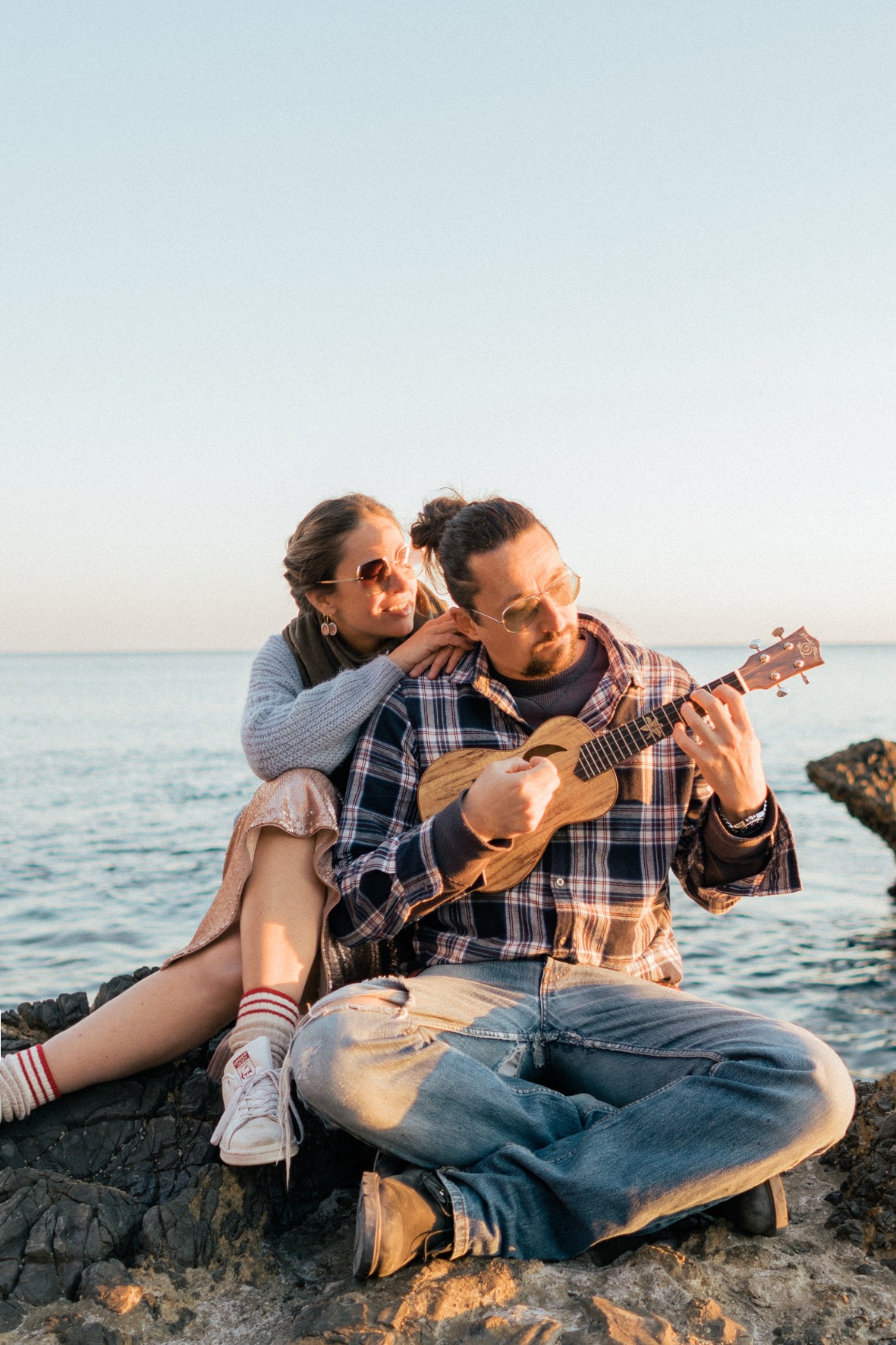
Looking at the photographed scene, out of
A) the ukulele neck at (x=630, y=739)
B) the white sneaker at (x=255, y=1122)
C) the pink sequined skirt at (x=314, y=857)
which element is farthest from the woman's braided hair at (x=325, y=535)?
the white sneaker at (x=255, y=1122)

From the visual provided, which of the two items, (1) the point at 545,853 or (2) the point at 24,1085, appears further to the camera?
(1) the point at 545,853

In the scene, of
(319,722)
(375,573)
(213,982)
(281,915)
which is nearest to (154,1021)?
(213,982)

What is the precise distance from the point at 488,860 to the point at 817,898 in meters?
8.84

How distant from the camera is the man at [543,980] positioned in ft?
9.04

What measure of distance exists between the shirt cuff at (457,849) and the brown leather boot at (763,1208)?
1158 millimetres

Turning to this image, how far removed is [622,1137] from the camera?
2.82 m

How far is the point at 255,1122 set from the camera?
303cm

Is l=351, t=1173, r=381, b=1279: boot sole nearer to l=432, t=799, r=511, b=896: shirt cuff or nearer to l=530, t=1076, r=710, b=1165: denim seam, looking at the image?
l=530, t=1076, r=710, b=1165: denim seam

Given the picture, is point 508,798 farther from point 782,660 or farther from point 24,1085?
point 24,1085

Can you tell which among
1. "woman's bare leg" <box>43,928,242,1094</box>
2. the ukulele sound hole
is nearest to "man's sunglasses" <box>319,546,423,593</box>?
the ukulele sound hole

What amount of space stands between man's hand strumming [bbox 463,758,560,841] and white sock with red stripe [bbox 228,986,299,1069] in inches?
33.6

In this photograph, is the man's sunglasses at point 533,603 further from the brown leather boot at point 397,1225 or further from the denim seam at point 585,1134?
the brown leather boot at point 397,1225

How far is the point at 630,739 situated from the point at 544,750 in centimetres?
31

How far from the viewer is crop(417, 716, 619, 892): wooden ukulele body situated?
346cm
